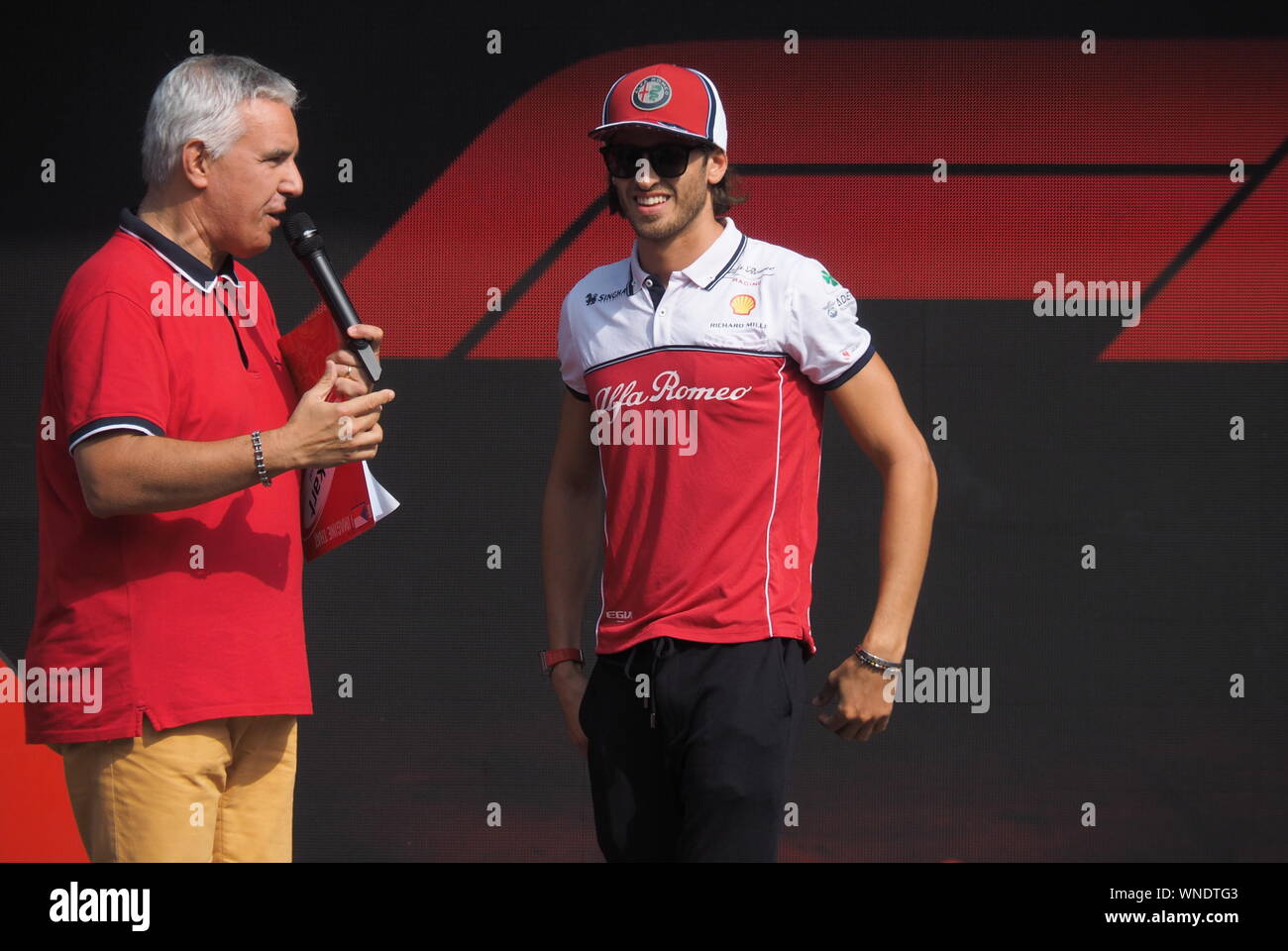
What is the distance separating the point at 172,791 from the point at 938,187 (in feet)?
7.54

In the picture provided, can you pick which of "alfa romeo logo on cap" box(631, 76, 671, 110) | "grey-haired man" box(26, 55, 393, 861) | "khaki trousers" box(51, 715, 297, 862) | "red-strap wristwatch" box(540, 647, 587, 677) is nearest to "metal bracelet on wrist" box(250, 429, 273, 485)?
"grey-haired man" box(26, 55, 393, 861)

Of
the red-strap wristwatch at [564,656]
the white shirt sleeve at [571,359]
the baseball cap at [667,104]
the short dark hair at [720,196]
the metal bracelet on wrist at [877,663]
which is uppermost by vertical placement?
the baseball cap at [667,104]

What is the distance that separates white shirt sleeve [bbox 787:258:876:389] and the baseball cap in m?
0.27

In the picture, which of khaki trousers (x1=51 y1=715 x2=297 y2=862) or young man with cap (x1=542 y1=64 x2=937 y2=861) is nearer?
khaki trousers (x1=51 y1=715 x2=297 y2=862)

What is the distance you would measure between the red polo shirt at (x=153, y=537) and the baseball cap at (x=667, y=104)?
63 cm

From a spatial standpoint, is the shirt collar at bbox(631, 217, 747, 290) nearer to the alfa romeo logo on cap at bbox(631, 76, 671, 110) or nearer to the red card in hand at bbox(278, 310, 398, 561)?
the alfa romeo logo on cap at bbox(631, 76, 671, 110)

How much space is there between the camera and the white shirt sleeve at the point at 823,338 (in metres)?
2.11

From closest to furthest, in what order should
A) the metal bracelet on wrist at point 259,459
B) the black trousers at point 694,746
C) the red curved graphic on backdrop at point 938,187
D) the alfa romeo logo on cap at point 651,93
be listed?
1. the metal bracelet on wrist at point 259,459
2. the black trousers at point 694,746
3. the alfa romeo logo on cap at point 651,93
4. the red curved graphic on backdrop at point 938,187

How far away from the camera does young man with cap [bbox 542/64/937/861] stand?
2.04 meters

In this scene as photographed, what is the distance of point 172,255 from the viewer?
6.60ft

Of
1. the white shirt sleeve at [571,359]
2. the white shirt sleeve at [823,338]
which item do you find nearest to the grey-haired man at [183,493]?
the white shirt sleeve at [571,359]

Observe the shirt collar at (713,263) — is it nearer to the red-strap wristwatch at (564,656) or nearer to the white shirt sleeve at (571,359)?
the white shirt sleeve at (571,359)
